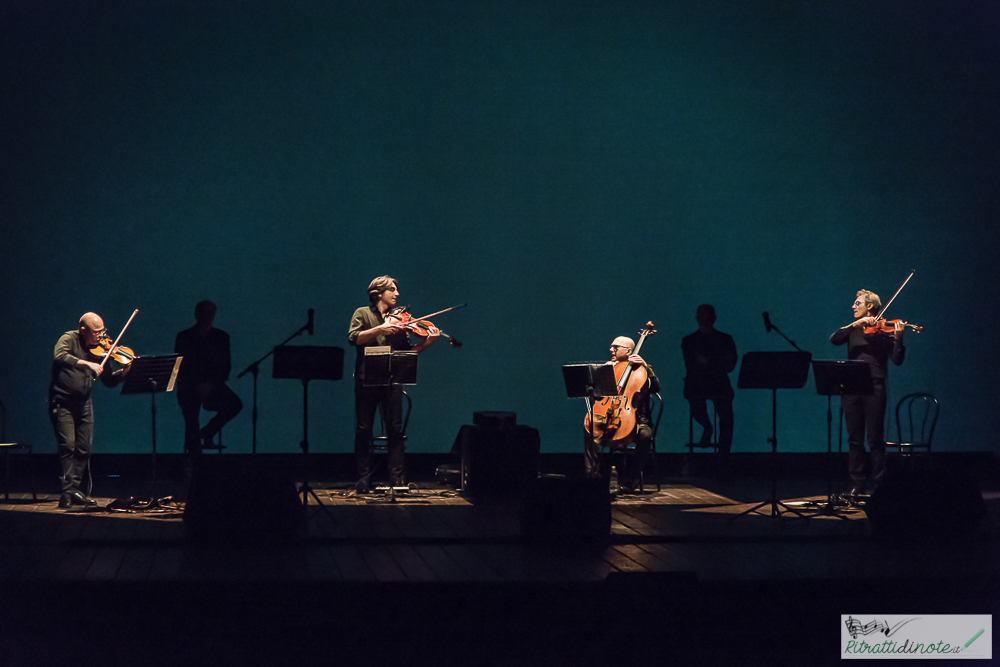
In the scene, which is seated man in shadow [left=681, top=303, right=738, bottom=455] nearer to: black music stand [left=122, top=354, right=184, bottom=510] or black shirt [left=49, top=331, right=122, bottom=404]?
black music stand [left=122, top=354, right=184, bottom=510]

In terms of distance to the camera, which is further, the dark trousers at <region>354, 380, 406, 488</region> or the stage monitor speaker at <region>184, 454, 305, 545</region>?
the dark trousers at <region>354, 380, 406, 488</region>

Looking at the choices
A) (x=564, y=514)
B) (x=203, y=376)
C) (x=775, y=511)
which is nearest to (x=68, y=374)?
(x=203, y=376)

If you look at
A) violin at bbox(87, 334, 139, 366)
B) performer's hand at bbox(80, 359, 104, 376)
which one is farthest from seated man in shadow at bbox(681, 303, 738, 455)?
performer's hand at bbox(80, 359, 104, 376)

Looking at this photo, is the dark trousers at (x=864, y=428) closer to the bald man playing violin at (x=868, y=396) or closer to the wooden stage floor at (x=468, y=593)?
the bald man playing violin at (x=868, y=396)

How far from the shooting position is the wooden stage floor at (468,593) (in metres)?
3.72

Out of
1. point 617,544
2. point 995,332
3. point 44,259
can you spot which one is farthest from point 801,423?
point 44,259

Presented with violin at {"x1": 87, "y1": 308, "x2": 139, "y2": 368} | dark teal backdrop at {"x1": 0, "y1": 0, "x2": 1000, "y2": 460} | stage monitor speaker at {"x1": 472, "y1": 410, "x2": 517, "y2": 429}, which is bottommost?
stage monitor speaker at {"x1": 472, "y1": 410, "x2": 517, "y2": 429}

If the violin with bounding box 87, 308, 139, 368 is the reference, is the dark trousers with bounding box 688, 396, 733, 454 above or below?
below

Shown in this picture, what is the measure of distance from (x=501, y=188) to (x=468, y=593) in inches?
183

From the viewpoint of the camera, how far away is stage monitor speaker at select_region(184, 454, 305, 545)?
16.3 ft

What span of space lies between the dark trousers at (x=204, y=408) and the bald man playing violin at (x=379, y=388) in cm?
124

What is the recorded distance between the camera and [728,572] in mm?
4445

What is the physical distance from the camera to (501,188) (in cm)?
815

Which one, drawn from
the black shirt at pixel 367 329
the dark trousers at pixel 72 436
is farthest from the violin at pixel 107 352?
the black shirt at pixel 367 329
